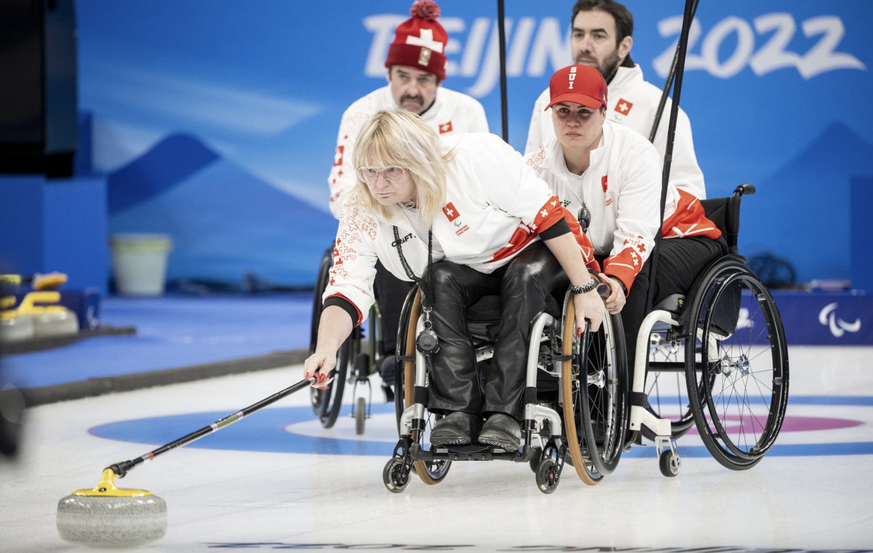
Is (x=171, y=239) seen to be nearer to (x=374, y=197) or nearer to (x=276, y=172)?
(x=276, y=172)

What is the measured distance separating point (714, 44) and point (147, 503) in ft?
27.4

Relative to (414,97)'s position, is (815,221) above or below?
below

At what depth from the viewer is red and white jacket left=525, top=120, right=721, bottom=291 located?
3150 mm

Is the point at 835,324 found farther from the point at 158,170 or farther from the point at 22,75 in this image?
the point at 158,170

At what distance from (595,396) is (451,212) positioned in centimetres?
69

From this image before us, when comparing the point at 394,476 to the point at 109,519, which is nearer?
the point at 109,519

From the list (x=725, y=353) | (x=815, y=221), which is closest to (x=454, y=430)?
(x=725, y=353)

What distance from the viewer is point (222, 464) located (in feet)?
11.7

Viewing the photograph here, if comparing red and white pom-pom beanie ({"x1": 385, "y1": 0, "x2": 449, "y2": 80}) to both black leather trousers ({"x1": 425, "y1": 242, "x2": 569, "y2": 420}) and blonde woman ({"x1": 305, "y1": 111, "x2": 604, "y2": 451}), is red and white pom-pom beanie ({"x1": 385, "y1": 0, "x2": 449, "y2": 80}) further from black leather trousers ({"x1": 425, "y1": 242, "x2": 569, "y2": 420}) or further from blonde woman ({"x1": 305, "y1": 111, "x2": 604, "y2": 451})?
black leather trousers ({"x1": 425, "y1": 242, "x2": 569, "y2": 420})

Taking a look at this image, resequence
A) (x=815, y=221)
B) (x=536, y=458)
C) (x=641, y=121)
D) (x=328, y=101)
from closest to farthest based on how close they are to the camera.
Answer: (x=536, y=458) → (x=641, y=121) → (x=815, y=221) → (x=328, y=101)

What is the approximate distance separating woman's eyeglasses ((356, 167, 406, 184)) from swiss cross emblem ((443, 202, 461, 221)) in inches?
6.3

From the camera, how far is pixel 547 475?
115 inches

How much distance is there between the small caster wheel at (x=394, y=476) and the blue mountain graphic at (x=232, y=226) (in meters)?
7.94

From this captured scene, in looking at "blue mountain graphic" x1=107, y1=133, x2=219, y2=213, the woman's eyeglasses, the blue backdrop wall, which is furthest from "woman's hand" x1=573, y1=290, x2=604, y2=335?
"blue mountain graphic" x1=107, y1=133, x2=219, y2=213
